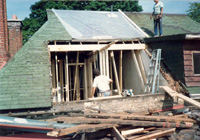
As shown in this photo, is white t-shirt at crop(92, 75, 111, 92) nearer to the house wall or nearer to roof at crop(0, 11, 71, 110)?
roof at crop(0, 11, 71, 110)

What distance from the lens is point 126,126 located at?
19.7 feet

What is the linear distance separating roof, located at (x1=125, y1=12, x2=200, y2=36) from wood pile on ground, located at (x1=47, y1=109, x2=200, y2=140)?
610 centimetres

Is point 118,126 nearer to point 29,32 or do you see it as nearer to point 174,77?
point 174,77

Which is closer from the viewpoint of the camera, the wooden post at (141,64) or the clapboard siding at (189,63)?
the clapboard siding at (189,63)

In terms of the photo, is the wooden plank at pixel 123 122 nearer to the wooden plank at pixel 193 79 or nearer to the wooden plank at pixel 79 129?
the wooden plank at pixel 79 129

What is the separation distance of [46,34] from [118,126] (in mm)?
5413

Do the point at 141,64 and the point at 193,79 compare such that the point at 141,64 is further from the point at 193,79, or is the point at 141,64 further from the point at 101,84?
the point at 101,84

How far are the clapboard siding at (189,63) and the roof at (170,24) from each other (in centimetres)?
277

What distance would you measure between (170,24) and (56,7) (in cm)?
1745

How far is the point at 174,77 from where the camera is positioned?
29.4 ft

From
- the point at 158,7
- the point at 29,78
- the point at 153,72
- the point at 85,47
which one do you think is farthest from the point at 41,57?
the point at 158,7

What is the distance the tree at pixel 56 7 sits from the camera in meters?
26.4

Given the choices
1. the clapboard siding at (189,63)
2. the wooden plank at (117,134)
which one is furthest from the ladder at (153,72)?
the wooden plank at (117,134)

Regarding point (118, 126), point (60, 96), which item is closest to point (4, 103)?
point (118, 126)
